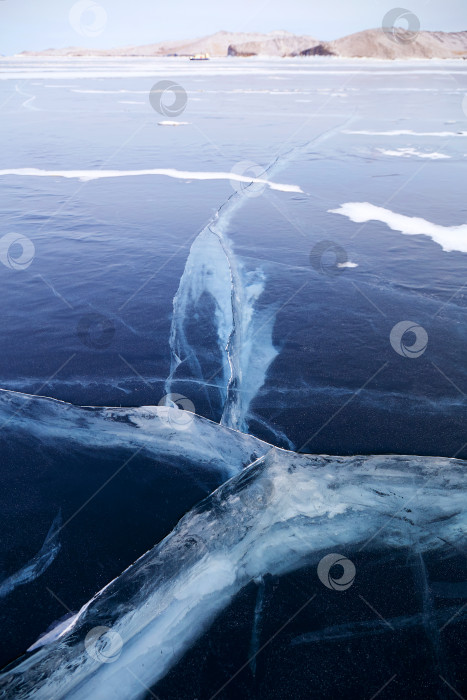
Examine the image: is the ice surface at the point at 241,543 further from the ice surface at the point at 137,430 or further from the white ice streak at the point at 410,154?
the white ice streak at the point at 410,154

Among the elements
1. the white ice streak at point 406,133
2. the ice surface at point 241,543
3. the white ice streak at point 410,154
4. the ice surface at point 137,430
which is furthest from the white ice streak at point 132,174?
the ice surface at point 241,543

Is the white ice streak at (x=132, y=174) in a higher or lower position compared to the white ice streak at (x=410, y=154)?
higher

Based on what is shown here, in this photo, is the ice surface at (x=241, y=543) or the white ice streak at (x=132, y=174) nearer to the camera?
the ice surface at (x=241, y=543)

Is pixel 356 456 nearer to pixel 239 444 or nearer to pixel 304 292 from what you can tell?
pixel 239 444

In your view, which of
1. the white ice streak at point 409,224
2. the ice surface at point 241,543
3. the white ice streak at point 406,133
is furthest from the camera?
the white ice streak at point 406,133

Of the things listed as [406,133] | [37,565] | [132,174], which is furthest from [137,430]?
[406,133]

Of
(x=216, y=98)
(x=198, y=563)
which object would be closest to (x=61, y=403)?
(x=198, y=563)
